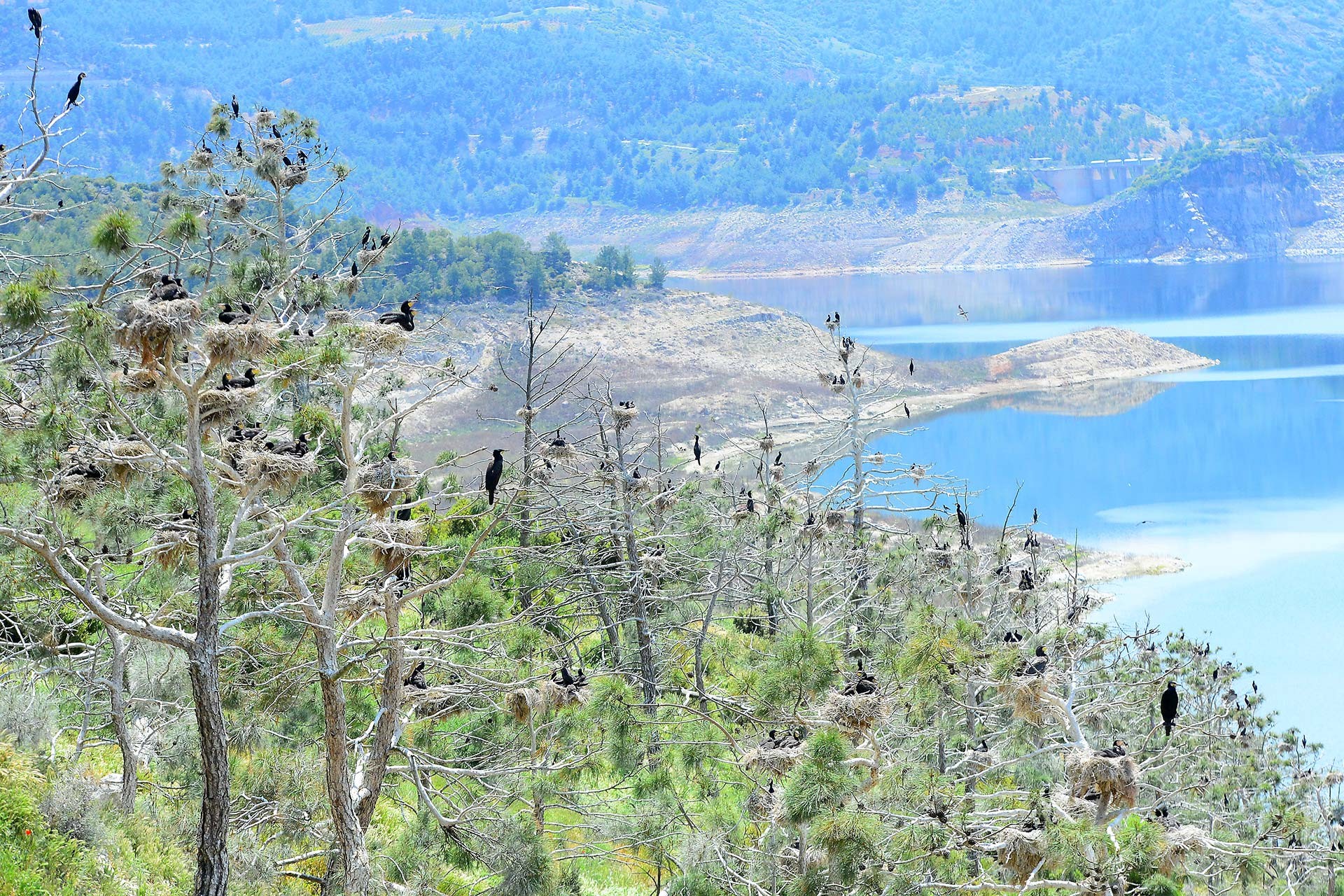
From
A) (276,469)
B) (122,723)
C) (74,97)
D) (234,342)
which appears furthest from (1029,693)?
(74,97)

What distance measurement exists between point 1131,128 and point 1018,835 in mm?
178658

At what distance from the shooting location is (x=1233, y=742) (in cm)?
1641

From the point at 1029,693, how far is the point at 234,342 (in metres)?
4.87

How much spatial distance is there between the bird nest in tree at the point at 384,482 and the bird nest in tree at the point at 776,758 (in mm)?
2513

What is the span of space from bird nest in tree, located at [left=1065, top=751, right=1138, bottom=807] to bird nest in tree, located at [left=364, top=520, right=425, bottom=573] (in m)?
3.90

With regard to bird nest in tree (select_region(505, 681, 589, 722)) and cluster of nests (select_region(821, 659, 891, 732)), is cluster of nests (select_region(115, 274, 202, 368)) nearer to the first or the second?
bird nest in tree (select_region(505, 681, 589, 722))

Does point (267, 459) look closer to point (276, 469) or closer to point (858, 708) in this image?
point (276, 469)

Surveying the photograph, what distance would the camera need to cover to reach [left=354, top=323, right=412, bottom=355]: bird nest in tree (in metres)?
6.81

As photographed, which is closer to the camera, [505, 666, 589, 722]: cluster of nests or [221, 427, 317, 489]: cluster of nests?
[221, 427, 317, 489]: cluster of nests

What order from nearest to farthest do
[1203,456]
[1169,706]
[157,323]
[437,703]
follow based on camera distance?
1. [157,323]
2. [1169,706]
3. [437,703]
4. [1203,456]

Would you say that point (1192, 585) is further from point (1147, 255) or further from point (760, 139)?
point (760, 139)

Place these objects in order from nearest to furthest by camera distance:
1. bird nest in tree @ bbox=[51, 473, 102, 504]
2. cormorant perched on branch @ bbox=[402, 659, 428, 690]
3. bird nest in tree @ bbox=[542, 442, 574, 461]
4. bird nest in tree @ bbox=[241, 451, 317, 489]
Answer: bird nest in tree @ bbox=[241, 451, 317, 489] → bird nest in tree @ bbox=[51, 473, 102, 504] → cormorant perched on branch @ bbox=[402, 659, 428, 690] → bird nest in tree @ bbox=[542, 442, 574, 461]

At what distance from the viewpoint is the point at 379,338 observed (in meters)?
6.82

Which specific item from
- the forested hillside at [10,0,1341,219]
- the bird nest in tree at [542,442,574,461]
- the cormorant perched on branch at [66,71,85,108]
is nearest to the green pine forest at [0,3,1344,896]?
the cormorant perched on branch at [66,71,85,108]
